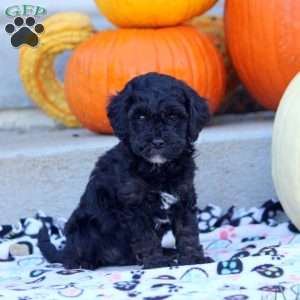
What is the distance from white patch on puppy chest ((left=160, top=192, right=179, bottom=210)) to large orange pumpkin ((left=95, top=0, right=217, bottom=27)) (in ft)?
5.95

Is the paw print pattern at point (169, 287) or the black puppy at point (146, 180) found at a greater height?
the black puppy at point (146, 180)

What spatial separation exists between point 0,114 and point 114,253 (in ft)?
8.02

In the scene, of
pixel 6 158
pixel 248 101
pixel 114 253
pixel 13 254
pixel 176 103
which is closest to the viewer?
pixel 176 103

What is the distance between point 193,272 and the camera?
5109mm

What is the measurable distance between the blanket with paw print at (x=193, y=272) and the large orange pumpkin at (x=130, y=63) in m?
0.91

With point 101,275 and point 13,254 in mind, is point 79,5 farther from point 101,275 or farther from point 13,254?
point 101,275

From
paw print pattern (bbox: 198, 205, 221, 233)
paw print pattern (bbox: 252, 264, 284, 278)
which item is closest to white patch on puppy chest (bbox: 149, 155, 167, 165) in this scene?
paw print pattern (bbox: 252, 264, 284, 278)

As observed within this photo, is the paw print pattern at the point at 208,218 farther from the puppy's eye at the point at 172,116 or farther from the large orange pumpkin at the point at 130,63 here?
the puppy's eye at the point at 172,116

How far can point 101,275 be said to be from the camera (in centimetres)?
536

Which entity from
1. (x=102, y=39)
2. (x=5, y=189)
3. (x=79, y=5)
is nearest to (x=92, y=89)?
(x=102, y=39)

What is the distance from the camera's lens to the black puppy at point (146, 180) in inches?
199

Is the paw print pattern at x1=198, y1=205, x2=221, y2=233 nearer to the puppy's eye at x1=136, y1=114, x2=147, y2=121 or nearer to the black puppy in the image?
the black puppy

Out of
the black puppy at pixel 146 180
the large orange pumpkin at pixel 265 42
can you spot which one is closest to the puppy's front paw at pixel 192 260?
the black puppy at pixel 146 180

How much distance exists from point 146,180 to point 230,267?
24.1 inches
